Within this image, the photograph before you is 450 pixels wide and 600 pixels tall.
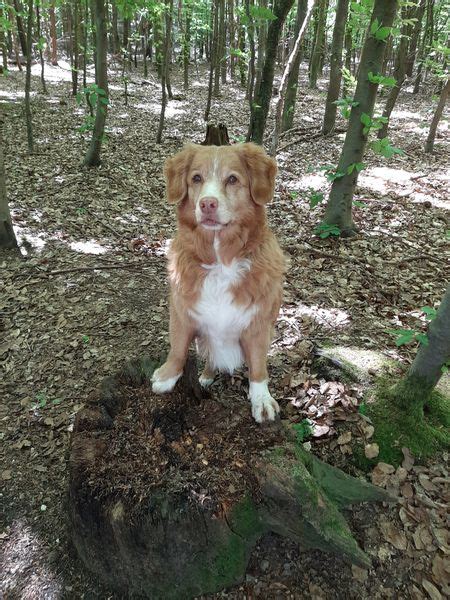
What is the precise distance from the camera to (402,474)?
2.86m

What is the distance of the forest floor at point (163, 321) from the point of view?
8.12ft

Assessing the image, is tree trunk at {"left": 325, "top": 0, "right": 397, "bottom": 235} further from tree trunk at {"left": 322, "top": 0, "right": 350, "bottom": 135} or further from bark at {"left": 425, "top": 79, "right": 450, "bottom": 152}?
tree trunk at {"left": 322, "top": 0, "right": 350, "bottom": 135}

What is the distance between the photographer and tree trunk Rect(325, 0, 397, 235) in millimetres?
4988

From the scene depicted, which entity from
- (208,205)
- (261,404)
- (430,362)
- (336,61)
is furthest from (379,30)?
(336,61)

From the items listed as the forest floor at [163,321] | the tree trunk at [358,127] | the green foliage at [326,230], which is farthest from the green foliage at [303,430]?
the tree trunk at [358,127]

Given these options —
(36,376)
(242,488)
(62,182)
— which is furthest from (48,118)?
(242,488)

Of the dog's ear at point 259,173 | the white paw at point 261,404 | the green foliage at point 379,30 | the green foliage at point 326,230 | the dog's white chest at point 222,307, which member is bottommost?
the white paw at point 261,404

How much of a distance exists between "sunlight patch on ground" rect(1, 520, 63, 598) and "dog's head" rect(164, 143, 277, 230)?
93.7 inches

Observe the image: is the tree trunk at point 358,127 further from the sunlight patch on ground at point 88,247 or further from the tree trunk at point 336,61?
the tree trunk at point 336,61

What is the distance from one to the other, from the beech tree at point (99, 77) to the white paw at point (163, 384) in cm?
627

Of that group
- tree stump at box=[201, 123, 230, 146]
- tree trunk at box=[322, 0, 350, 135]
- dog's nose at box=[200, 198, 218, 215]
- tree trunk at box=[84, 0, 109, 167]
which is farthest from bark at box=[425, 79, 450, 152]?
dog's nose at box=[200, 198, 218, 215]

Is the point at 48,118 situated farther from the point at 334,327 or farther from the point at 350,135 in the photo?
the point at 334,327

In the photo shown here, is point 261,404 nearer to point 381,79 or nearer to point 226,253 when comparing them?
point 226,253

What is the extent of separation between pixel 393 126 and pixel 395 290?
10.9 metres
